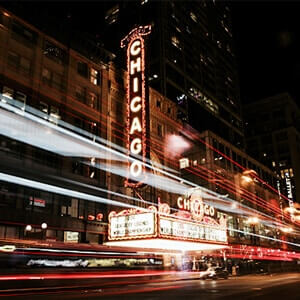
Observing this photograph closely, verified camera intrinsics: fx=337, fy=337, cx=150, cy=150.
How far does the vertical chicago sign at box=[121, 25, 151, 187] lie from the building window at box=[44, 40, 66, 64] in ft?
21.2

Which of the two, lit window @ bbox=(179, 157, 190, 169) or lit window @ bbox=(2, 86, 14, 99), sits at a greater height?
lit window @ bbox=(2, 86, 14, 99)

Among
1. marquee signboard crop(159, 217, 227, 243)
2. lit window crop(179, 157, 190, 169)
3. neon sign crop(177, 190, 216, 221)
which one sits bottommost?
marquee signboard crop(159, 217, 227, 243)

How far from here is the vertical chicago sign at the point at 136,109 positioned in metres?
29.4

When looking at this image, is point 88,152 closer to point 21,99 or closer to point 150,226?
point 21,99

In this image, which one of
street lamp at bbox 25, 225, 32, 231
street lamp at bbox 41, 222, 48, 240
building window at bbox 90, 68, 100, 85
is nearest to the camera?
street lamp at bbox 25, 225, 32, 231

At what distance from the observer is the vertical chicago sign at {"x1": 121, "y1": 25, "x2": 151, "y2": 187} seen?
29.4 meters

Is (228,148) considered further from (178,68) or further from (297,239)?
(297,239)

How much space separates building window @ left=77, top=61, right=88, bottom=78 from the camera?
3403cm

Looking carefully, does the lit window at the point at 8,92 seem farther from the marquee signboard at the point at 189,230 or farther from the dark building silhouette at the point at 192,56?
the dark building silhouette at the point at 192,56

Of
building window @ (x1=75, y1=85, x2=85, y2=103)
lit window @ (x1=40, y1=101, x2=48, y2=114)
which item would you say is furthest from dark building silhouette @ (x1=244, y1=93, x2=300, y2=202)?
lit window @ (x1=40, y1=101, x2=48, y2=114)

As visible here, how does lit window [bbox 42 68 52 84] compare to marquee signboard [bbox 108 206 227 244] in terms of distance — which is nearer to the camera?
marquee signboard [bbox 108 206 227 244]

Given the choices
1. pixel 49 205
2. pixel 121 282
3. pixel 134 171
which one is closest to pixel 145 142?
pixel 134 171

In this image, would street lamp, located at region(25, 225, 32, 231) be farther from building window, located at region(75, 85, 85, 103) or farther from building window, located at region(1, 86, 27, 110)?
building window, located at region(75, 85, 85, 103)

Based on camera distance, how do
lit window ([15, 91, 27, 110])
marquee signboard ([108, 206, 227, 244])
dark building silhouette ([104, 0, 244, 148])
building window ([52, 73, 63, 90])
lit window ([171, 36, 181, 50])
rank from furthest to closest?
lit window ([171, 36, 181, 50])
dark building silhouette ([104, 0, 244, 148])
building window ([52, 73, 63, 90])
lit window ([15, 91, 27, 110])
marquee signboard ([108, 206, 227, 244])
